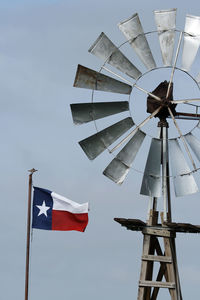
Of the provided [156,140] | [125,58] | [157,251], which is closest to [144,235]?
[157,251]

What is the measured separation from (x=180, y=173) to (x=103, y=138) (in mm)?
1969

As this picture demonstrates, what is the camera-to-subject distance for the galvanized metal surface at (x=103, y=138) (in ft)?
83.2

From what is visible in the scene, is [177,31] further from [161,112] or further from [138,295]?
[138,295]

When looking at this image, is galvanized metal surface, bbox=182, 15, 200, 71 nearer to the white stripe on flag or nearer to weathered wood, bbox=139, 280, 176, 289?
the white stripe on flag

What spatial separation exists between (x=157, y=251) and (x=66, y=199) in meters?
2.62

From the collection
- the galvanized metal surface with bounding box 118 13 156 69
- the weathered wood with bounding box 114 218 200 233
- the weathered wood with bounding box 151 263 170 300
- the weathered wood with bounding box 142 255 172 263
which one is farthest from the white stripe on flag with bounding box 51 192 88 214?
the galvanized metal surface with bounding box 118 13 156 69

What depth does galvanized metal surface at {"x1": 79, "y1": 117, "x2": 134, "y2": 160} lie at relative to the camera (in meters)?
25.4

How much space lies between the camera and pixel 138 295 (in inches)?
994

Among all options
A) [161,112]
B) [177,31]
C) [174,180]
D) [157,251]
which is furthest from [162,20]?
[157,251]

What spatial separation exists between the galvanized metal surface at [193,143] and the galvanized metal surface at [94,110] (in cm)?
158

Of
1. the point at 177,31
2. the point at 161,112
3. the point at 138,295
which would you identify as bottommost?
the point at 138,295

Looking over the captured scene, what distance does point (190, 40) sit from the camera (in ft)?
83.4

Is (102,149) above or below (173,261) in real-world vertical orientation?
above

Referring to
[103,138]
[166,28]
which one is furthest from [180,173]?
[166,28]
